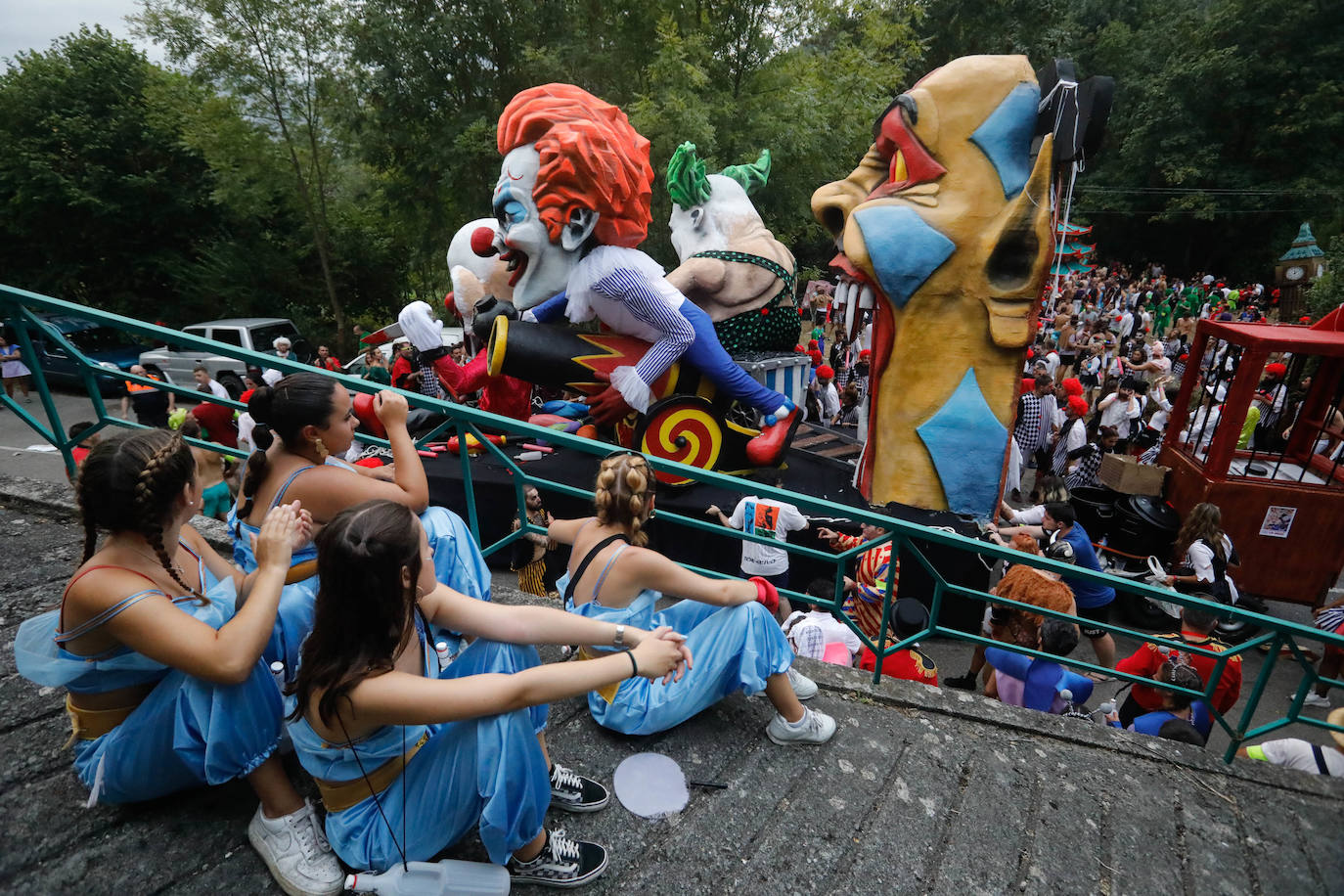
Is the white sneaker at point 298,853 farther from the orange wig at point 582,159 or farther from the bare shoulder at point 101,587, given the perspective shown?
the orange wig at point 582,159

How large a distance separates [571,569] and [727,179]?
6322mm

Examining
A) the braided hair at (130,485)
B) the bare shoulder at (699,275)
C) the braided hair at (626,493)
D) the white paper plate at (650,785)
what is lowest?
the white paper plate at (650,785)

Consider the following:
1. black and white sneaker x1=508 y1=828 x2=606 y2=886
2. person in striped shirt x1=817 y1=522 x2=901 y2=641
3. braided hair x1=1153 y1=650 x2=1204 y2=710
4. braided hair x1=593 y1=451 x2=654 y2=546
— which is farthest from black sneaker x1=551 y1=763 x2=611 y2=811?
person in striped shirt x1=817 y1=522 x2=901 y2=641

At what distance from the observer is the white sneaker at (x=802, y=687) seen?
100 inches

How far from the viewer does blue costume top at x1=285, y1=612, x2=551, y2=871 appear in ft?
5.04

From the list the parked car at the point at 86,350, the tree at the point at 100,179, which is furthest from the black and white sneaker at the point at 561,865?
the tree at the point at 100,179

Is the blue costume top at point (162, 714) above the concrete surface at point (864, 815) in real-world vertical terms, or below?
above

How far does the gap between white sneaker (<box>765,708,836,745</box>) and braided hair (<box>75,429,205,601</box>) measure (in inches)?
69.6

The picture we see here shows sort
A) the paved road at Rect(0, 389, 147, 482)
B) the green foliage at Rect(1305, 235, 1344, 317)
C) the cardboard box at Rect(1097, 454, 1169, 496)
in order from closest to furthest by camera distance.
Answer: the cardboard box at Rect(1097, 454, 1169, 496) < the paved road at Rect(0, 389, 147, 482) < the green foliage at Rect(1305, 235, 1344, 317)

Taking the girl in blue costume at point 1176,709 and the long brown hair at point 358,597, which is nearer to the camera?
the long brown hair at point 358,597

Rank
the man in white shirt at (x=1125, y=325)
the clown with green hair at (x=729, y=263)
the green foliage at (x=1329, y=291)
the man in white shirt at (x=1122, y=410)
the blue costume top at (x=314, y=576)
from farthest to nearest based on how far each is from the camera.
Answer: the man in white shirt at (x=1125, y=325)
the green foliage at (x=1329, y=291)
the man in white shirt at (x=1122, y=410)
the clown with green hair at (x=729, y=263)
the blue costume top at (x=314, y=576)

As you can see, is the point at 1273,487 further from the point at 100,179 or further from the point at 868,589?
the point at 100,179

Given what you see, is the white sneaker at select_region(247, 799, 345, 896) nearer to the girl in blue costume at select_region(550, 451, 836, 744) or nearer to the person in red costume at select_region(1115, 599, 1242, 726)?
the girl in blue costume at select_region(550, 451, 836, 744)

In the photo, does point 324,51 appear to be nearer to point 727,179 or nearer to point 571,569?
point 727,179
